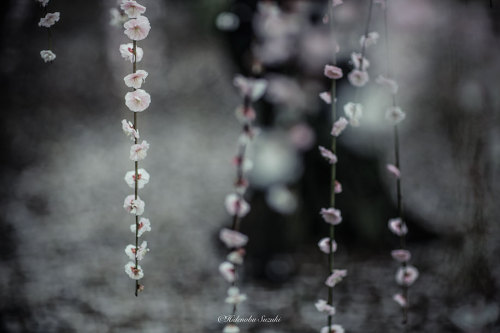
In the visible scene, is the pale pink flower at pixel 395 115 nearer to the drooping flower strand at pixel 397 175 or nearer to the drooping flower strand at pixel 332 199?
the drooping flower strand at pixel 397 175

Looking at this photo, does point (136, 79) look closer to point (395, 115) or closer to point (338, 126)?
point (338, 126)

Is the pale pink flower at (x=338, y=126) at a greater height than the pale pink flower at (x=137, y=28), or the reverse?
the pale pink flower at (x=137, y=28)

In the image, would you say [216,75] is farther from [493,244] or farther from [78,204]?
[493,244]

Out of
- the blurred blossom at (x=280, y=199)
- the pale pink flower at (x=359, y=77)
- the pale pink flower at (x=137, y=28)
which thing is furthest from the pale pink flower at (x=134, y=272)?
the blurred blossom at (x=280, y=199)

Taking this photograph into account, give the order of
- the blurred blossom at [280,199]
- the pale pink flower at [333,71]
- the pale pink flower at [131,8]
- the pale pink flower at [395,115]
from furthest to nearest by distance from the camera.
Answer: the blurred blossom at [280,199] → the pale pink flower at [395,115] → the pale pink flower at [333,71] → the pale pink flower at [131,8]

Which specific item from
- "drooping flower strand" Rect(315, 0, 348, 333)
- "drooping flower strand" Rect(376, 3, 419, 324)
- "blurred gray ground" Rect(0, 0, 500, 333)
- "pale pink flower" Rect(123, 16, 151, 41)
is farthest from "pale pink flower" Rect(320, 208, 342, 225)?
"blurred gray ground" Rect(0, 0, 500, 333)

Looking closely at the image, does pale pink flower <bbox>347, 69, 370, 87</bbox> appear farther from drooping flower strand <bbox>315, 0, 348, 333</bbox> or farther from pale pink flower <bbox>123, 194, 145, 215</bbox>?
pale pink flower <bbox>123, 194, 145, 215</bbox>
